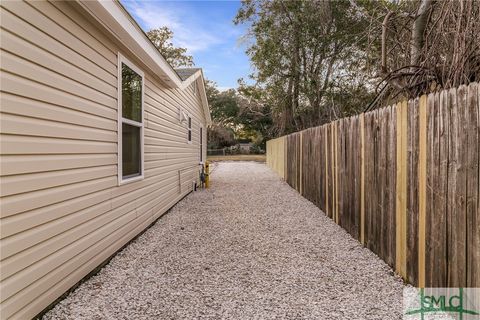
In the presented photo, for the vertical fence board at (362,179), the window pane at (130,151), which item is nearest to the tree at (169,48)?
the window pane at (130,151)

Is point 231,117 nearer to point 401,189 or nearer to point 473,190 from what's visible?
point 401,189

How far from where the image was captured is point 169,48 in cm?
2395

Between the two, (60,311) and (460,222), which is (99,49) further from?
(460,222)

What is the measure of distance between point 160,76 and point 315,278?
4.22 metres

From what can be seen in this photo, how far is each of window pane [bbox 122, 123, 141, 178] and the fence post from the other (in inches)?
131

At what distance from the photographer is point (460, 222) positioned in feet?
6.66

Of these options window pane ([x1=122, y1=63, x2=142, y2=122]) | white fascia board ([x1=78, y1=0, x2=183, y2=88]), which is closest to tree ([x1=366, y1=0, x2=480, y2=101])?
white fascia board ([x1=78, y1=0, x2=183, y2=88])

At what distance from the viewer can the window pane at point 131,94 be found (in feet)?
13.1

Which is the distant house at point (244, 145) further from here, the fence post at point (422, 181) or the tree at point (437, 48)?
the fence post at point (422, 181)

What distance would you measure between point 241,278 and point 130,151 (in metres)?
2.38

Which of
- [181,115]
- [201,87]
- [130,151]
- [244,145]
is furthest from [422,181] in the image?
[244,145]

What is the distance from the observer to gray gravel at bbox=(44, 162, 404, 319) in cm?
230

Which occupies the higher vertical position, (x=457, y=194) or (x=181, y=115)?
(x=181, y=115)

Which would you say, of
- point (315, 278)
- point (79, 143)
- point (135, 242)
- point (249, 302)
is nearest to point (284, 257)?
point (315, 278)
